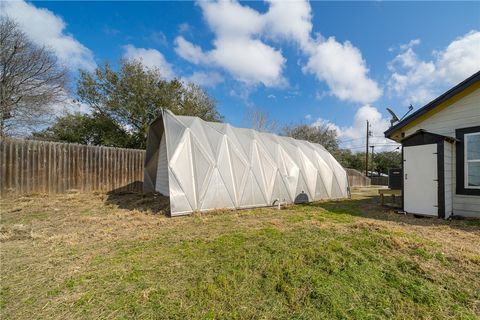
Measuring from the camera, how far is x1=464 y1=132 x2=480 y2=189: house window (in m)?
5.32

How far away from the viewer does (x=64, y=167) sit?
27.6 feet

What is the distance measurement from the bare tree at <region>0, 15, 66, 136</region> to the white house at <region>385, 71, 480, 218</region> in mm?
18339

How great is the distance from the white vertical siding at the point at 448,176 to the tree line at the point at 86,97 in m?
13.7

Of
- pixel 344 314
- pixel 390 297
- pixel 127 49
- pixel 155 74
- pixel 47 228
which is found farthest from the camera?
pixel 155 74

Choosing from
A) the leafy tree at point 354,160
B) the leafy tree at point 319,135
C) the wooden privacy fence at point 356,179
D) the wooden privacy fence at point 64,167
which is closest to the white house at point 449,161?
the wooden privacy fence at point 64,167

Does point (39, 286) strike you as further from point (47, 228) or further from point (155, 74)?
point (155, 74)

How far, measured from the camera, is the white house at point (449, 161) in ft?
17.3

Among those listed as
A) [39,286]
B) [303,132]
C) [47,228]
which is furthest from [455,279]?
[303,132]

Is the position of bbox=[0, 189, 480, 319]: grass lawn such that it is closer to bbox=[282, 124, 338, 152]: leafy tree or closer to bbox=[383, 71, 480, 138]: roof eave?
bbox=[383, 71, 480, 138]: roof eave

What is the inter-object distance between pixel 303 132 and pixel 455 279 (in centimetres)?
2976

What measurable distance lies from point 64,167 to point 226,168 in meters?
6.77

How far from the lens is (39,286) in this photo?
232 centimetres

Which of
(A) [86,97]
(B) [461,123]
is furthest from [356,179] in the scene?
(A) [86,97]

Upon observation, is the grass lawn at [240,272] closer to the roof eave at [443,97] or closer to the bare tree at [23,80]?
the roof eave at [443,97]
